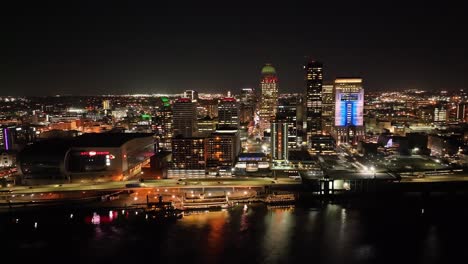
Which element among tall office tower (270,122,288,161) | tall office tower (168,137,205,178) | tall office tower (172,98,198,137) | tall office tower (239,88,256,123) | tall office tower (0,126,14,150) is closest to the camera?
tall office tower (168,137,205,178)

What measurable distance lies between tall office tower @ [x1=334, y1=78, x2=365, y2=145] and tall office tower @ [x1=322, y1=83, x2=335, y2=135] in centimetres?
125

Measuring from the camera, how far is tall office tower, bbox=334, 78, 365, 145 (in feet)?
76.0

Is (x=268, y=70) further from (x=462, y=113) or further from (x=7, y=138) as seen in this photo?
(x=7, y=138)

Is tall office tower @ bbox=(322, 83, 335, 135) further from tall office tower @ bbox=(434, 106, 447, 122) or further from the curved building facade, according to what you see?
the curved building facade

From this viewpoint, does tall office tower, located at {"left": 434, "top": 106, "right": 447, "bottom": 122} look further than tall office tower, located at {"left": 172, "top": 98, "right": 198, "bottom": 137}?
Yes

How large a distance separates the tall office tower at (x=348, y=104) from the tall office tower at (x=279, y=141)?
598 centimetres

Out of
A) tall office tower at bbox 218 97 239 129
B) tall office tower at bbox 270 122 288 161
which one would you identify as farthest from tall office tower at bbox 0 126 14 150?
tall office tower at bbox 270 122 288 161

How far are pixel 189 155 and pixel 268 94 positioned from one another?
57.1 ft

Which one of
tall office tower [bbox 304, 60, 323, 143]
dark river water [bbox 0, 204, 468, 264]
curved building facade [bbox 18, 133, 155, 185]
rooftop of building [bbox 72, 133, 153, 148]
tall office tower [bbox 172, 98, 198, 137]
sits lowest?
dark river water [bbox 0, 204, 468, 264]

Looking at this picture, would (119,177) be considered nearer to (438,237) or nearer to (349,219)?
(349,219)

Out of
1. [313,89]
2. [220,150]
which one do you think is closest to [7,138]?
[220,150]

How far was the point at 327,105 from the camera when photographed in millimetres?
26766

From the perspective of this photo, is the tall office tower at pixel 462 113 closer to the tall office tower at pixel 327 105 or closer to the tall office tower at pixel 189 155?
the tall office tower at pixel 327 105

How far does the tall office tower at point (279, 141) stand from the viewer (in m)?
16.4
